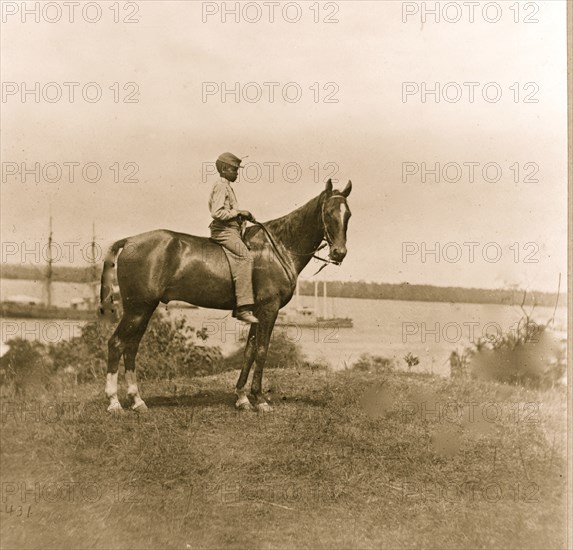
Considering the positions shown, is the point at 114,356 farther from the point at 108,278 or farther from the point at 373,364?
the point at 373,364

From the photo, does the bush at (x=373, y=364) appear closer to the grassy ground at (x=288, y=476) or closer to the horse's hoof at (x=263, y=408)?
the grassy ground at (x=288, y=476)

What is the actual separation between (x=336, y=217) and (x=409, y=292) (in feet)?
3.67

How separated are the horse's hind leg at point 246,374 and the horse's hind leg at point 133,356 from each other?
1019 mm

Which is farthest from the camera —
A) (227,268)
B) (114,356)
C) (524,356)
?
(227,268)

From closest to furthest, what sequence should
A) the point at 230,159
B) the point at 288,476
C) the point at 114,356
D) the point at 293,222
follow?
the point at 288,476 < the point at 230,159 < the point at 114,356 < the point at 293,222

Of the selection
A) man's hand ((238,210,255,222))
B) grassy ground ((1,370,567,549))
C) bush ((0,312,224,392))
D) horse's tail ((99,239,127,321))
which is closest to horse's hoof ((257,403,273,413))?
grassy ground ((1,370,567,549))

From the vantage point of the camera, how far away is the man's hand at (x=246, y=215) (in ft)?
19.2

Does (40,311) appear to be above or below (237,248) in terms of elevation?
below

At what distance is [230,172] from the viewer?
18.7 feet

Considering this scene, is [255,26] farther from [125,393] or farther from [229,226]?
[125,393]

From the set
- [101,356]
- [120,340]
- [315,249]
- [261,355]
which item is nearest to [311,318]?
[261,355]

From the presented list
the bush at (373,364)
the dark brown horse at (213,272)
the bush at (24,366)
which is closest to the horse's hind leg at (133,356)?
the dark brown horse at (213,272)

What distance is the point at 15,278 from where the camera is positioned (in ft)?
18.6

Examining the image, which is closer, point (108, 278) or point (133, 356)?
point (108, 278)
